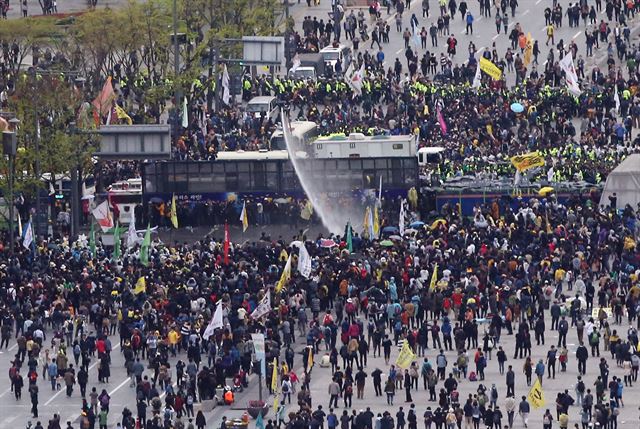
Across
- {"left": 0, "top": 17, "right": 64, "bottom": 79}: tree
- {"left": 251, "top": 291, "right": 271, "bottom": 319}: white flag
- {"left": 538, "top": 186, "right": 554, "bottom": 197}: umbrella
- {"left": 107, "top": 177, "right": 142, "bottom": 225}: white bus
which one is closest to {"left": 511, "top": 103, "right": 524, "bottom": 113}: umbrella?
{"left": 538, "top": 186, "right": 554, "bottom": 197}: umbrella

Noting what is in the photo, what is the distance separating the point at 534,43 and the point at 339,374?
159ft

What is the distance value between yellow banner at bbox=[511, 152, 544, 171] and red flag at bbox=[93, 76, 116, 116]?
18.4 meters

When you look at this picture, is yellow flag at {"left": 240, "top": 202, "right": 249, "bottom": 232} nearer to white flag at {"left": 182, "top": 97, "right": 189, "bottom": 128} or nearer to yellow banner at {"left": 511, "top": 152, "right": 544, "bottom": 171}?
yellow banner at {"left": 511, "top": 152, "right": 544, "bottom": 171}

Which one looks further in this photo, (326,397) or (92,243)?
(92,243)

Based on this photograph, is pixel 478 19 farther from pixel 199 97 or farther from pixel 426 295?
pixel 426 295

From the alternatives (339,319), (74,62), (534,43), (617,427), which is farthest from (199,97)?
(617,427)

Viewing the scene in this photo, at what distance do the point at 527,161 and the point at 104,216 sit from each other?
1368 cm

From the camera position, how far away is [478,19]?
137125 mm

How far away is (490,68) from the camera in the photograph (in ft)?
386

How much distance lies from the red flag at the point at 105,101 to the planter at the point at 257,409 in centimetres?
3799

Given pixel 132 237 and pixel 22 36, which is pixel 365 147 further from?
pixel 22 36

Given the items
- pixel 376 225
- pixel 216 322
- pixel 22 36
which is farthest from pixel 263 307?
pixel 22 36

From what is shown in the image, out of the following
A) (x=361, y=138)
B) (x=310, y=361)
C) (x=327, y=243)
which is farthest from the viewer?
(x=361, y=138)

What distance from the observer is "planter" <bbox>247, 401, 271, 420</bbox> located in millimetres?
80319
